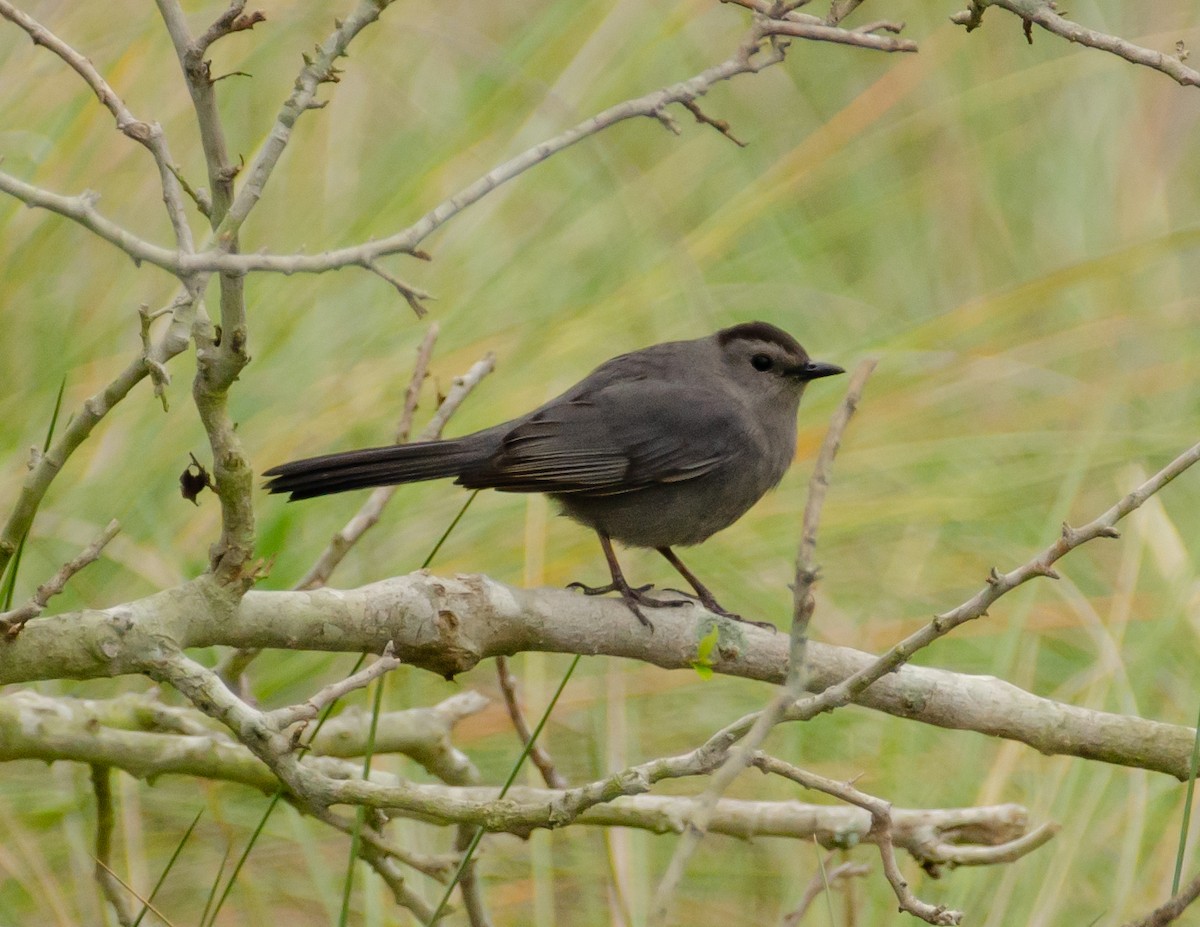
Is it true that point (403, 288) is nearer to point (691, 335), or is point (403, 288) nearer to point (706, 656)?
point (706, 656)

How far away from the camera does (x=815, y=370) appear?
4129mm

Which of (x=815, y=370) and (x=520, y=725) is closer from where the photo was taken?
(x=520, y=725)

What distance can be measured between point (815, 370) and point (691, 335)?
3.37 feet

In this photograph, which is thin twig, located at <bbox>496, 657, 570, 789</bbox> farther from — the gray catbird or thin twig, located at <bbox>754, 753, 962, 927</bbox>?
thin twig, located at <bbox>754, 753, 962, 927</bbox>

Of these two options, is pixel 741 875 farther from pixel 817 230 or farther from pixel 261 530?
pixel 817 230

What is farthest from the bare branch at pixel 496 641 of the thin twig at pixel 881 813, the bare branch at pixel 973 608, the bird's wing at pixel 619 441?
the bird's wing at pixel 619 441

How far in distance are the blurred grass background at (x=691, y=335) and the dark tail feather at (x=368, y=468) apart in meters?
0.63

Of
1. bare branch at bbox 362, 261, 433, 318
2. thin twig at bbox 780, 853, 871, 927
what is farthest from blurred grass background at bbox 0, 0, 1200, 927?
bare branch at bbox 362, 261, 433, 318

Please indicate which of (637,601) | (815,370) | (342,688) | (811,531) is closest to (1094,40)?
(811,531)

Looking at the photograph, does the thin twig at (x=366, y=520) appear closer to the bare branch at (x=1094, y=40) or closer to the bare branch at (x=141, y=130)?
the bare branch at (x=141, y=130)

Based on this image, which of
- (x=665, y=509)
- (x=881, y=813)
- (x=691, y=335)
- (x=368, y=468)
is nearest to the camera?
(x=881, y=813)

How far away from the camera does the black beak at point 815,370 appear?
13.4 feet

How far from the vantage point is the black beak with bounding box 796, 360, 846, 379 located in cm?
409

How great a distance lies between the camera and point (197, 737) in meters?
3.02
